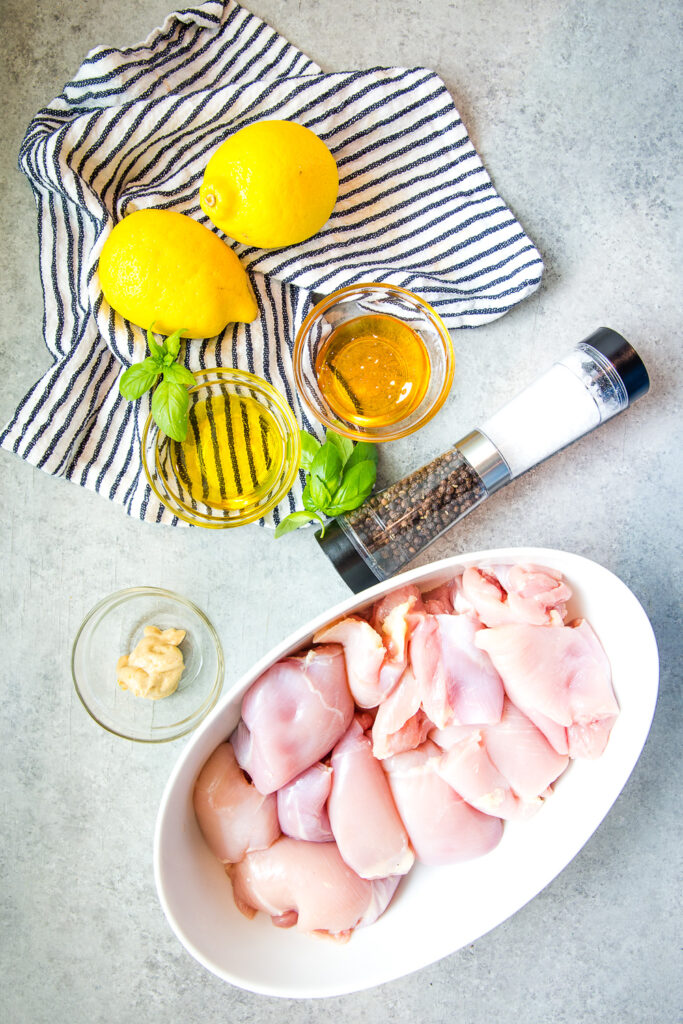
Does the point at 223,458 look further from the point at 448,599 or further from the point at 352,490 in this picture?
the point at 448,599

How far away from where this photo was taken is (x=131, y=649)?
3.41ft

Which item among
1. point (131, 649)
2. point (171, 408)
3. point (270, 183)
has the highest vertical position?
point (270, 183)

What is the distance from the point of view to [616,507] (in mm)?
1048

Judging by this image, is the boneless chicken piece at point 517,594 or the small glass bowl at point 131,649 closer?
the boneless chicken piece at point 517,594

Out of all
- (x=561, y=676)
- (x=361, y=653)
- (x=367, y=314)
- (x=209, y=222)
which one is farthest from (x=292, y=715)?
(x=209, y=222)

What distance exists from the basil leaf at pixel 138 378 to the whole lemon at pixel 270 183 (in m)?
0.20

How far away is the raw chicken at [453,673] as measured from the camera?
0.88 m

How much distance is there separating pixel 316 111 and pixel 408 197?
17 cm

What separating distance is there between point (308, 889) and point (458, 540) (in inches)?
19.9

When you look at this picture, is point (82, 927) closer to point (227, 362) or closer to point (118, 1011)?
point (118, 1011)

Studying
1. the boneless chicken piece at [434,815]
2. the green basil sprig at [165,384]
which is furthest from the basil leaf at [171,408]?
the boneless chicken piece at [434,815]

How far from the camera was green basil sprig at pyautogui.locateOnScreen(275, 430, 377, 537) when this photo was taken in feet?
3.10

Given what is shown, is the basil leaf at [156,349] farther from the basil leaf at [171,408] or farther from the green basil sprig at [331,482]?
the green basil sprig at [331,482]

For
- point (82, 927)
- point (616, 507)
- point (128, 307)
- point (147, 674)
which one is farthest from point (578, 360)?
point (82, 927)
